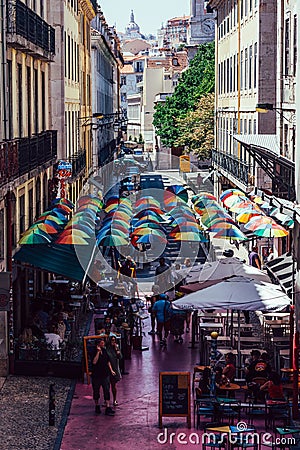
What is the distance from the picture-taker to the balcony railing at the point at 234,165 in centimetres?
4573

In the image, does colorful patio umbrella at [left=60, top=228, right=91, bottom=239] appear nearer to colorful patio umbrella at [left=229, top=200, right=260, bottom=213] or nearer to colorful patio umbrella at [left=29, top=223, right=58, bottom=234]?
colorful patio umbrella at [left=29, top=223, right=58, bottom=234]

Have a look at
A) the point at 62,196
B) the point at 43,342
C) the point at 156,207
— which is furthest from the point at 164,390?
the point at 156,207

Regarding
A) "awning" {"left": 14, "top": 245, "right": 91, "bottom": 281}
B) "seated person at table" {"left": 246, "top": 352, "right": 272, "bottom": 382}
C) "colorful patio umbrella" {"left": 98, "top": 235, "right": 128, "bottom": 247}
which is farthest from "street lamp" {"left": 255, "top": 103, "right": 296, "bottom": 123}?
"seated person at table" {"left": 246, "top": 352, "right": 272, "bottom": 382}

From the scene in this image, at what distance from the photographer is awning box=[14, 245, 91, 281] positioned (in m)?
24.7

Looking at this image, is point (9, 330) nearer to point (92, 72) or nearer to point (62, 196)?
point (62, 196)

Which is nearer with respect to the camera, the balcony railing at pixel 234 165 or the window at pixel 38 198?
the window at pixel 38 198

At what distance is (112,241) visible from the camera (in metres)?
32.7

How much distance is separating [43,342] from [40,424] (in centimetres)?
Result: 395

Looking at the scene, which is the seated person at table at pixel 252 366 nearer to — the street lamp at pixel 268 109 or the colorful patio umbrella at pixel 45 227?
the colorful patio umbrella at pixel 45 227

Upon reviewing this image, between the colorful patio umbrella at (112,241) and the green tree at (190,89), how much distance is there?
145ft

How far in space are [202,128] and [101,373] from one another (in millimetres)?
51252

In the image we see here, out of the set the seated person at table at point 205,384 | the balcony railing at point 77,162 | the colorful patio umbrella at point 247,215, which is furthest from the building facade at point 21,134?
the balcony railing at point 77,162

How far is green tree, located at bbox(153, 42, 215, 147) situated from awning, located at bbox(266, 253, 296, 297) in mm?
47905

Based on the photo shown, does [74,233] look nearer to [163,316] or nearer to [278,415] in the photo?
[163,316]
